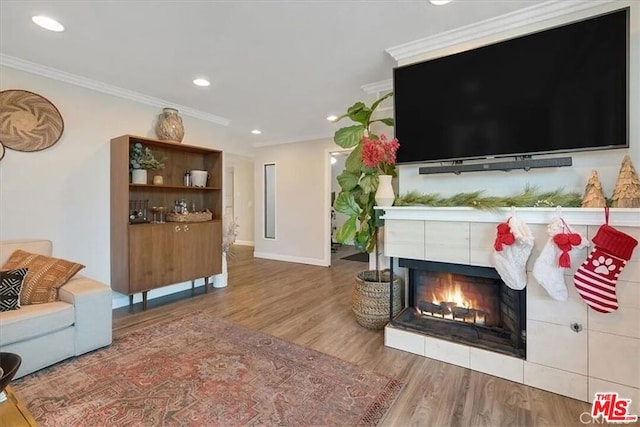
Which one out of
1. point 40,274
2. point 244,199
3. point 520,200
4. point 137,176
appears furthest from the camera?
point 244,199

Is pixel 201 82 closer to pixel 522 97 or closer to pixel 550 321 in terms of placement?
pixel 522 97

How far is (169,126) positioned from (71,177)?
1143mm

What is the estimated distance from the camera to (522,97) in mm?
2033

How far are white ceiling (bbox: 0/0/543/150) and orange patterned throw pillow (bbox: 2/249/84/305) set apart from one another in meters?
1.72

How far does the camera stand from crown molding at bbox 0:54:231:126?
8.90ft

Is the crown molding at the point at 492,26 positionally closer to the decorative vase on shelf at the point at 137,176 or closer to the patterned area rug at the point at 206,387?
the patterned area rug at the point at 206,387

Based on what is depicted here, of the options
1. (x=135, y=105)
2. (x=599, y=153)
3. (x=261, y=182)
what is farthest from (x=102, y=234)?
(x=599, y=153)

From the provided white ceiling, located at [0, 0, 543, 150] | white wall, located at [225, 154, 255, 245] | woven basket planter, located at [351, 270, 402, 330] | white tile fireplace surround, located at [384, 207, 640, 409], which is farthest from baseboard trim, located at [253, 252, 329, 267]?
white tile fireplace surround, located at [384, 207, 640, 409]

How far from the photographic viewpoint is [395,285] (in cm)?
267

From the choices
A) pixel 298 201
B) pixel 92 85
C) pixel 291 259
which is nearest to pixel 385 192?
pixel 92 85

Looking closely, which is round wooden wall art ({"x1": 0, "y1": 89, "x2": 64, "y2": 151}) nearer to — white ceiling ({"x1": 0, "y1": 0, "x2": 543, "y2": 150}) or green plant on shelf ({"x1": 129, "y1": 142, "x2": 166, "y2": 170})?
white ceiling ({"x1": 0, "y1": 0, "x2": 543, "y2": 150})

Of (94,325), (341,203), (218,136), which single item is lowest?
(94,325)

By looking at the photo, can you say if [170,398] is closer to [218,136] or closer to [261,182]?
[218,136]

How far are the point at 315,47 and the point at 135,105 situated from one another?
7.95 ft
